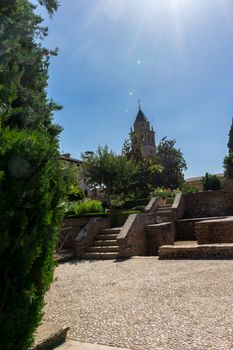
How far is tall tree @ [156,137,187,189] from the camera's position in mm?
45469

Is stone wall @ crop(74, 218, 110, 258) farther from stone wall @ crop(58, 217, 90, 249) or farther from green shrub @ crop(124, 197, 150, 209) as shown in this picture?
green shrub @ crop(124, 197, 150, 209)

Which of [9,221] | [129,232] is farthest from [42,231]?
[129,232]

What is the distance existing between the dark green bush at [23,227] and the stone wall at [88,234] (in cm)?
928

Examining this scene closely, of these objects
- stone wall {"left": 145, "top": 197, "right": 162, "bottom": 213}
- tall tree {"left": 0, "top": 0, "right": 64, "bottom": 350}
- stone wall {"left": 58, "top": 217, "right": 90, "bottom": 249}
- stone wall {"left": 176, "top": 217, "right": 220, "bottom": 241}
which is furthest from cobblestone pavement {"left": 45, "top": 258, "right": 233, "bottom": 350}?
stone wall {"left": 145, "top": 197, "right": 162, "bottom": 213}

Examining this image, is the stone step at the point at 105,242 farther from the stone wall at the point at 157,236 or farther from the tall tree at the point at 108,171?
the tall tree at the point at 108,171

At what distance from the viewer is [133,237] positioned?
1212cm

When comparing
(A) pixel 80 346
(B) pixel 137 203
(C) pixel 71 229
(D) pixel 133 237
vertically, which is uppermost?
(B) pixel 137 203

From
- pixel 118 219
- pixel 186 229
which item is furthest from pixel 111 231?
pixel 186 229

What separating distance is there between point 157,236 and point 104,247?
2.34 metres

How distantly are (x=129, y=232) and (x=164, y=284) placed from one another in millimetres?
5048

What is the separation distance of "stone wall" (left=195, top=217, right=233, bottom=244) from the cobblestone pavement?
3.07 m

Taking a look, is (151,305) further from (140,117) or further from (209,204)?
(140,117)

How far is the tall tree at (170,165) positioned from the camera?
45.5 metres

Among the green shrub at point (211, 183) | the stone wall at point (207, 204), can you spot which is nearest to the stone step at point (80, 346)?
the stone wall at point (207, 204)
